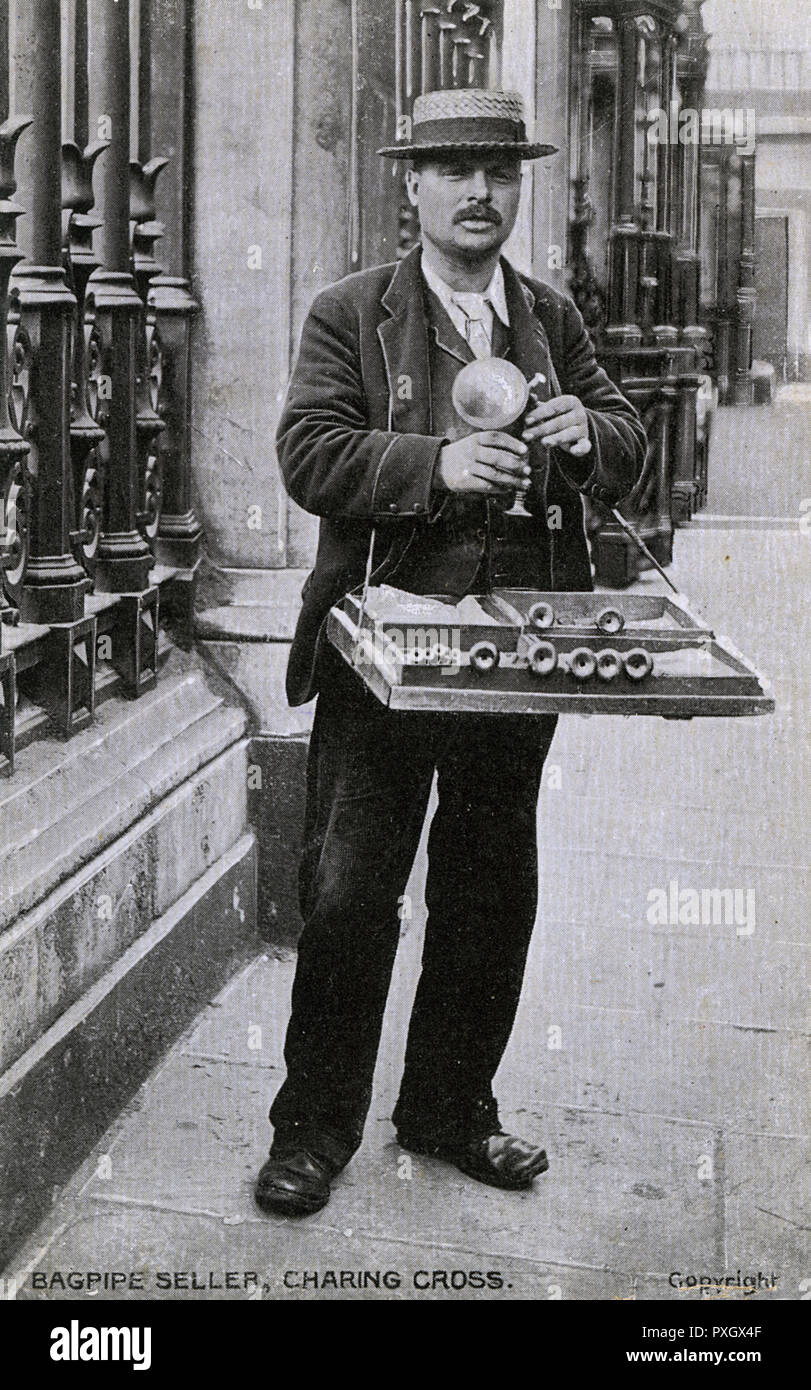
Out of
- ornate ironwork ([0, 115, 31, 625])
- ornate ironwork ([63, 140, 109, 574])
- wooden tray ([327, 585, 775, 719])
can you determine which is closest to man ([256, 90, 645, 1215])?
wooden tray ([327, 585, 775, 719])

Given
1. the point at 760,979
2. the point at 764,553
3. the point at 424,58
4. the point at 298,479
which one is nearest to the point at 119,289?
the point at 424,58

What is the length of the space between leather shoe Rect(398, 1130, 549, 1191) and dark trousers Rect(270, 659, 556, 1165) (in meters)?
0.03

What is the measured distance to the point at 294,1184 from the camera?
13.6 feet

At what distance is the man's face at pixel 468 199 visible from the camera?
3.74 m

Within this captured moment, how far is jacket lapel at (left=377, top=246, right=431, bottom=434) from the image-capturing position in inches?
152

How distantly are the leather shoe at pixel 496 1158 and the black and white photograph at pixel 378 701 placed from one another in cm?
1

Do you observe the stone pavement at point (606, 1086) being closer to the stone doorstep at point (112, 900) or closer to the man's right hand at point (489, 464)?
the stone doorstep at point (112, 900)

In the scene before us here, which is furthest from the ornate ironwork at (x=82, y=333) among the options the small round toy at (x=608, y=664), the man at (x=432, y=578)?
the small round toy at (x=608, y=664)

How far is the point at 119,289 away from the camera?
506 cm

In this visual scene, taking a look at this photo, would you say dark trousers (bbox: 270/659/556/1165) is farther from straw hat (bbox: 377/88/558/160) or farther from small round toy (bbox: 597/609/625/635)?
straw hat (bbox: 377/88/558/160)

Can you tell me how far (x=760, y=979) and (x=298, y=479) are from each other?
2.19 metres

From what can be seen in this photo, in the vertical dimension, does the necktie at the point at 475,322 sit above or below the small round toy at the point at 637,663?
above

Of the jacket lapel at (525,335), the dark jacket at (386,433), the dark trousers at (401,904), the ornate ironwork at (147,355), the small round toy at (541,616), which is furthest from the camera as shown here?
the ornate ironwork at (147,355)

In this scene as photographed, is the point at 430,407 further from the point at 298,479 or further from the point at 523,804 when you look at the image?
the point at 523,804
